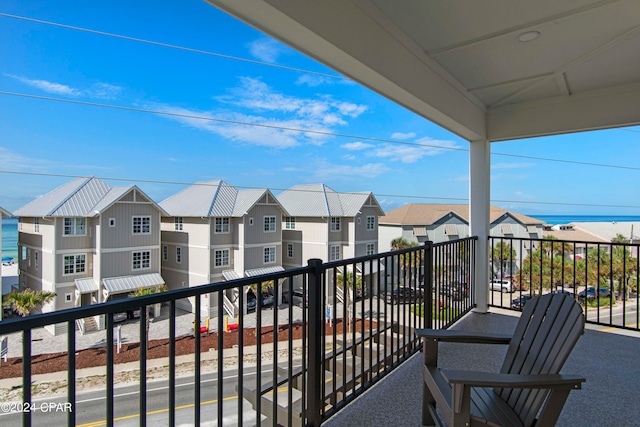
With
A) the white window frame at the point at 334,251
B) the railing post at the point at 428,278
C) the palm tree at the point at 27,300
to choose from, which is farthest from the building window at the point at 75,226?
the railing post at the point at 428,278

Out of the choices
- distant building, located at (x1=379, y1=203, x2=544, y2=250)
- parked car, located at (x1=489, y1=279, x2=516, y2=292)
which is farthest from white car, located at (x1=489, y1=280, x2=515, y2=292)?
distant building, located at (x1=379, y1=203, x2=544, y2=250)

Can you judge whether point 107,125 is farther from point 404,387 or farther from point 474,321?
point 474,321

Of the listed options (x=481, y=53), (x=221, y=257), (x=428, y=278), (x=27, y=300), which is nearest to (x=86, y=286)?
(x=27, y=300)

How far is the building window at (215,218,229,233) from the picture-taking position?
456cm

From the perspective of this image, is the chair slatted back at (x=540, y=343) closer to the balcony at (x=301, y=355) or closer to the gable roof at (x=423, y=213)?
the balcony at (x=301, y=355)

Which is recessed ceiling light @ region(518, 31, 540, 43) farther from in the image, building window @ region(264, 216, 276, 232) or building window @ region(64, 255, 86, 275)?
building window @ region(64, 255, 86, 275)

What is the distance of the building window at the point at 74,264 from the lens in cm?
363

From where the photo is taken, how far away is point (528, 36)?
8.00 ft

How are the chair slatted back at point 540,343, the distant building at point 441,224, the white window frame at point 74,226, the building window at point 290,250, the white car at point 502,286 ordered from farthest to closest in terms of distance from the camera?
the building window at point 290,250 → the distant building at point 441,224 → the white car at point 502,286 → the white window frame at point 74,226 → the chair slatted back at point 540,343

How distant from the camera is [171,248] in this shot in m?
4.54

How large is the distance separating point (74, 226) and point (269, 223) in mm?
2417

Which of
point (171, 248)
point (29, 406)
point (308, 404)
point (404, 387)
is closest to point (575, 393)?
point (404, 387)

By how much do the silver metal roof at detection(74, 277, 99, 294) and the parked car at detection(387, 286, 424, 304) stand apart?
128 inches

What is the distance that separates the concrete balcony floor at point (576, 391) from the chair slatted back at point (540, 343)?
2.00ft
